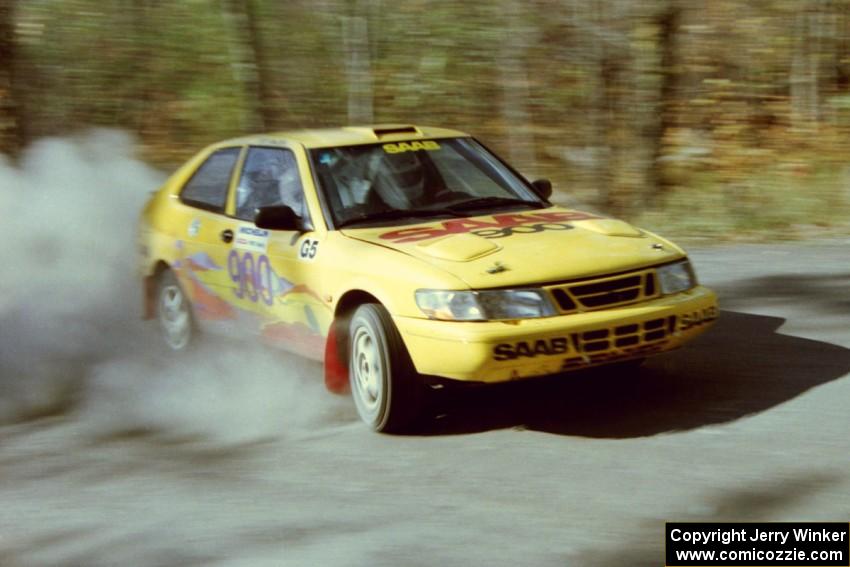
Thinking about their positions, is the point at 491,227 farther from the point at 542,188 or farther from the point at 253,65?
the point at 253,65

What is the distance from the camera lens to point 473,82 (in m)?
15.4

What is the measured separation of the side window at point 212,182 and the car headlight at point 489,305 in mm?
2460

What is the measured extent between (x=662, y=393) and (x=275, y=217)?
229 centimetres

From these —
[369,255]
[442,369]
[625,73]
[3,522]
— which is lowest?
[3,522]

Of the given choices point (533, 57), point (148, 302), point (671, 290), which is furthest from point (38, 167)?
point (671, 290)

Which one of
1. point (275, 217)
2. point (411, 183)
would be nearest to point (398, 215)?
point (411, 183)

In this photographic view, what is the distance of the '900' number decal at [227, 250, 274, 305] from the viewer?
719 centimetres

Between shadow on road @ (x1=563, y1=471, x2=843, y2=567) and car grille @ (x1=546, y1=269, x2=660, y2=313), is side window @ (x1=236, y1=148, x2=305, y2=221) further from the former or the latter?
shadow on road @ (x1=563, y1=471, x2=843, y2=567)

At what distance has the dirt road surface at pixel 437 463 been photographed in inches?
186

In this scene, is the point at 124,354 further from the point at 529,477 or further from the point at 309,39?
the point at 309,39

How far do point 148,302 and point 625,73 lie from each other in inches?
257

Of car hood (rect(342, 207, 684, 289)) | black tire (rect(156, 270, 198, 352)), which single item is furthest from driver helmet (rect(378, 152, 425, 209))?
black tire (rect(156, 270, 198, 352))

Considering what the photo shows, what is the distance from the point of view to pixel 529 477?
5.42 m

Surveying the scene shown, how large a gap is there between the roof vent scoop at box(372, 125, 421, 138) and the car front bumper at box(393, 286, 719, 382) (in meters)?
1.83
